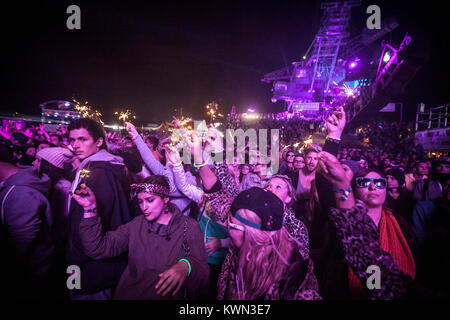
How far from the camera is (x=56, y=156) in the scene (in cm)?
268

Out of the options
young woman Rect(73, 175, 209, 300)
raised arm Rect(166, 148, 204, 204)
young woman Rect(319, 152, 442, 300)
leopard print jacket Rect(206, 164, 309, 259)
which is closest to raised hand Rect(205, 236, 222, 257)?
leopard print jacket Rect(206, 164, 309, 259)

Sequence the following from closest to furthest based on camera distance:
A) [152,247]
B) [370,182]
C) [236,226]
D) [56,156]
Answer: [236,226] < [152,247] < [370,182] < [56,156]

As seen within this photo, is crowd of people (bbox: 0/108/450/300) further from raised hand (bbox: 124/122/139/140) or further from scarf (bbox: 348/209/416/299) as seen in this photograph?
raised hand (bbox: 124/122/139/140)

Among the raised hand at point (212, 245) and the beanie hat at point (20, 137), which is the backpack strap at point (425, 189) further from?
the beanie hat at point (20, 137)

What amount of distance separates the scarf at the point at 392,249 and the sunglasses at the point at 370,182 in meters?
0.32

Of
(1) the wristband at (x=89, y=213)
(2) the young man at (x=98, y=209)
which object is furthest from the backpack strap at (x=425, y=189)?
(1) the wristband at (x=89, y=213)

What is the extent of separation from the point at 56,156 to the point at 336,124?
368 centimetres

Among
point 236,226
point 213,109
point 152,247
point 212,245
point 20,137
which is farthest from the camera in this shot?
point 213,109

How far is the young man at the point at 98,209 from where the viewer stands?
6.10 ft

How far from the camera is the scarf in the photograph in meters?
1.75

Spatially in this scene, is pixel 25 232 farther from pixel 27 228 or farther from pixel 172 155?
pixel 172 155

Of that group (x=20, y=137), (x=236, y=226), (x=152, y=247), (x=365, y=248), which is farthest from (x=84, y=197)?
(x=20, y=137)

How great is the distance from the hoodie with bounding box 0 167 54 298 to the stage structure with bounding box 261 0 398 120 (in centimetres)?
2595
